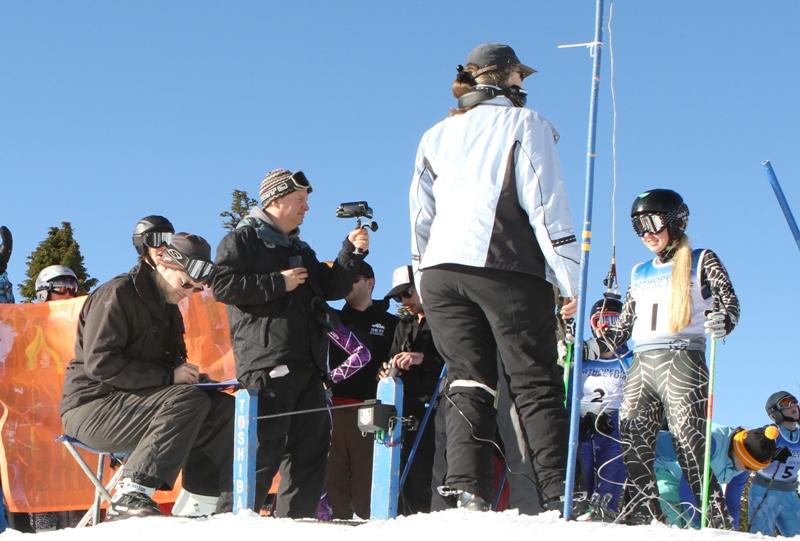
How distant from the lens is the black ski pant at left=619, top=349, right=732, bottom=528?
4.59 metres

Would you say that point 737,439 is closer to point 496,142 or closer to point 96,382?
point 496,142

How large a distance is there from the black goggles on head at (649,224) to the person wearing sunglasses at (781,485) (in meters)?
3.80

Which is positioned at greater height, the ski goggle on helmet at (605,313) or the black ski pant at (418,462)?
the ski goggle on helmet at (605,313)

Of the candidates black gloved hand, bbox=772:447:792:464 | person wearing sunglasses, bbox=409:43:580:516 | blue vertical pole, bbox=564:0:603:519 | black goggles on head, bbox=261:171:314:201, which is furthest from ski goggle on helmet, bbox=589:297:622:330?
blue vertical pole, bbox=564:0:603:519

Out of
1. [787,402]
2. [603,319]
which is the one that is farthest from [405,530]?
[787,402]

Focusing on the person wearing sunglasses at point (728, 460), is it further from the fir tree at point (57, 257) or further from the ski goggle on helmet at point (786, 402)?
the fir tree at point (57, 257)

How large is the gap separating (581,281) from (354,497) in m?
3.30

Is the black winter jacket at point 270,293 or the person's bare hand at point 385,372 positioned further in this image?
the person's bare hand at point 385,372

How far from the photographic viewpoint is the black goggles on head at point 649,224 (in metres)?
4.94

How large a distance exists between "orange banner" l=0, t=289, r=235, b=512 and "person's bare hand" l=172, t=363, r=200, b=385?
296 cm

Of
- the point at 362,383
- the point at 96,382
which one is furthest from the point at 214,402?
the point at 362,383

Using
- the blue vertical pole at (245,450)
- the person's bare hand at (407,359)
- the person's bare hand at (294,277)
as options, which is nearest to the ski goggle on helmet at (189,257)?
the person's bare hand at (294,277)

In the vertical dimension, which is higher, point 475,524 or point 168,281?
point 168,281

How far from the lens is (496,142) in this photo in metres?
4.04
